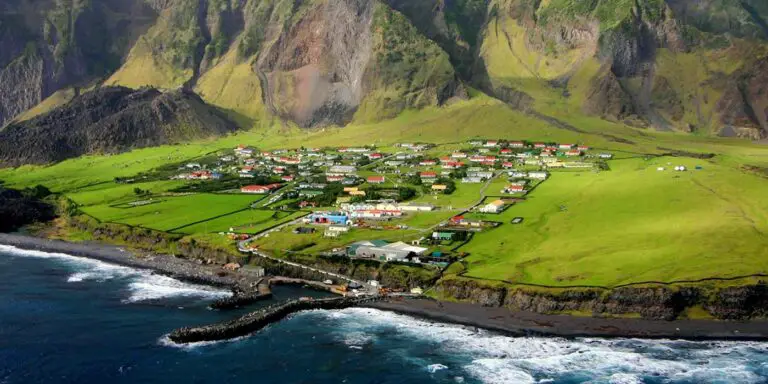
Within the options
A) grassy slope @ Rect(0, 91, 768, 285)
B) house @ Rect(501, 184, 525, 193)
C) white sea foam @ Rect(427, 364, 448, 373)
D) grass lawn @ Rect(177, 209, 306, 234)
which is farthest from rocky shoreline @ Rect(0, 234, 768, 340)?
house @ Rect(501, 184, 525, 193)

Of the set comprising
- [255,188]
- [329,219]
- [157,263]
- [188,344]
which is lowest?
[157,263]

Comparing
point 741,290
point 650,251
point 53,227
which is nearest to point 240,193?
point 53,227

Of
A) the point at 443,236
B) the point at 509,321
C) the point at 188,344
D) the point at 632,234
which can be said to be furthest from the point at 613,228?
the point at 188,344

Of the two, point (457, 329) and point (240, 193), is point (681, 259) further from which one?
point (240, 193)

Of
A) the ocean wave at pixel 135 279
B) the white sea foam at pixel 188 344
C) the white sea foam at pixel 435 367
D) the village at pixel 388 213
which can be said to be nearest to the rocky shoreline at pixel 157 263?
the ocean wave at pixel 135 279

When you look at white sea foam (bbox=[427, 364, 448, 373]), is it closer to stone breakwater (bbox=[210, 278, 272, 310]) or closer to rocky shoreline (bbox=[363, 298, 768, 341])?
rocky shoreline (bbox=[363, 298, 768, 341])

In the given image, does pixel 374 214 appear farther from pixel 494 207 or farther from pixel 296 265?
pixel 296 265

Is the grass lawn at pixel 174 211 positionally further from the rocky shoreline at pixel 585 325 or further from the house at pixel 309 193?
the rocky shoreline at pixel 585 325
